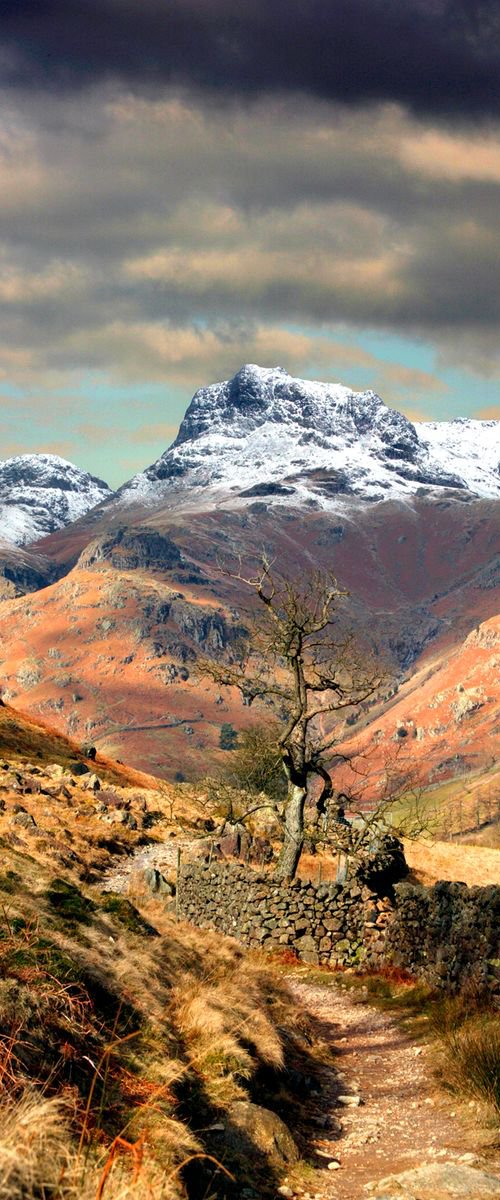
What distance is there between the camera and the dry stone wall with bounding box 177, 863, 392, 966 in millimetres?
25703

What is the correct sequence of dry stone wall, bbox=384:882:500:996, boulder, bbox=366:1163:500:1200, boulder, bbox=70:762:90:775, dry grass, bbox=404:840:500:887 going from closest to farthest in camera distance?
boulder, bbox=366:1163:500:1200, dry stone wall, bbox=384:882:500:996, dry grass, bbox=404:840:500:887, boulder, bbox=70:762:90:775

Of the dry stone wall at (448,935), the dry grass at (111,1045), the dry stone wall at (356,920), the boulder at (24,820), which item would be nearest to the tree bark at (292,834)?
the dry stone wall at (356,920)

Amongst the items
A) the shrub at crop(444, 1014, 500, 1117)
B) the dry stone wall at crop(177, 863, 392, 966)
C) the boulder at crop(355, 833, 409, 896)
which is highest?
the boulder at crop(355, 833, 409, 896)

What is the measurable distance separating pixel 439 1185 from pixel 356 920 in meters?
16.8

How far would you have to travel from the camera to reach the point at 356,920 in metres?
25.9

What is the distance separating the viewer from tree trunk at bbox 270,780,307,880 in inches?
1129

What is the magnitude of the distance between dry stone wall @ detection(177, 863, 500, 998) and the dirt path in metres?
2.20

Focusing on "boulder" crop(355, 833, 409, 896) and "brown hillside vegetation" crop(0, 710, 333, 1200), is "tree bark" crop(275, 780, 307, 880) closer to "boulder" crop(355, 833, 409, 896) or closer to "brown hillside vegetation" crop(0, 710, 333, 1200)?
"boulder" crop(355, 833, 409, 896)

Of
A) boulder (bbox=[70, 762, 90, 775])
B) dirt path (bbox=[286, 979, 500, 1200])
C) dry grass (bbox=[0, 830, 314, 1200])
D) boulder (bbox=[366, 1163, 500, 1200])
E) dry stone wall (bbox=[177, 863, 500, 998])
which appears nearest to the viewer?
dry grass (bbox=[0, 830, 314, 1200])

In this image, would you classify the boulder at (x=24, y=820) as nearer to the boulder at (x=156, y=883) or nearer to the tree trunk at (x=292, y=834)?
the boulder at (x=156, y=883)

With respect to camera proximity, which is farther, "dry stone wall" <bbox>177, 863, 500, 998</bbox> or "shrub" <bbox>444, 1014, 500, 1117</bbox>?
"dry stone wall" <bbox>177, 863, 500, 998</bbox>

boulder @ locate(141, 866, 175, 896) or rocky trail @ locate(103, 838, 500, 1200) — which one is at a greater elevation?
boulder @ locate(141, 866, 175, 896)

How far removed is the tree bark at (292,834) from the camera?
28688 millimetres

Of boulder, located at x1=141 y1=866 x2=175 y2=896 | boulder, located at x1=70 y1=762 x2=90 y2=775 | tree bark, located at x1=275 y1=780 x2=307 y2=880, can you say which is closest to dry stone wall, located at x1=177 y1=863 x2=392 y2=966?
tree bark, located at x1=275 y1=780 x2=307 y2=880
